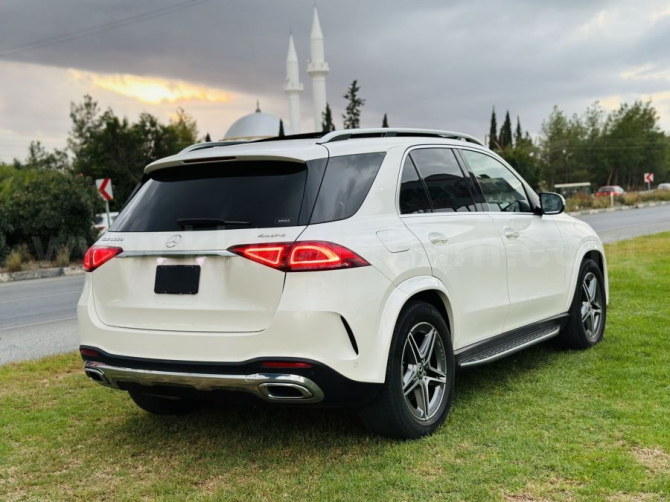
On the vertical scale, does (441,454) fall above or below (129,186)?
below

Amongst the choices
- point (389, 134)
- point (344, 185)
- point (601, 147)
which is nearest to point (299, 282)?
point (344, 185)

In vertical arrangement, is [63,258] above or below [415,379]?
below

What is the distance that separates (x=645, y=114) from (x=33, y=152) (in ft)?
315

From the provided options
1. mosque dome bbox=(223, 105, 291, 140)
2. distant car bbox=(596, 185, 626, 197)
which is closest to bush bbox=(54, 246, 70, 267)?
distant car bbox=(596, 185, 626, 197)

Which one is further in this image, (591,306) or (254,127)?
(254,127)

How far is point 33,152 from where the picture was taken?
120250mm

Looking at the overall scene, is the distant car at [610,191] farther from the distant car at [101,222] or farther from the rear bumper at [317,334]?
the rear bumper at [317,334]

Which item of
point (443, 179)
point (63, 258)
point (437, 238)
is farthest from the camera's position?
point (63, 258)

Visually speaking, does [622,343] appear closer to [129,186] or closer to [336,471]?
[336,471]

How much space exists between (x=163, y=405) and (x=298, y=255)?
2.02 meters

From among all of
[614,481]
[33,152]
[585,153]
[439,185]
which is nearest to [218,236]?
[439,185]

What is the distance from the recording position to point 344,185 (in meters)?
4.14

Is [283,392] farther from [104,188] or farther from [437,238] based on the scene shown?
[104,188]

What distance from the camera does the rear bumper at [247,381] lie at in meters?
3.75
